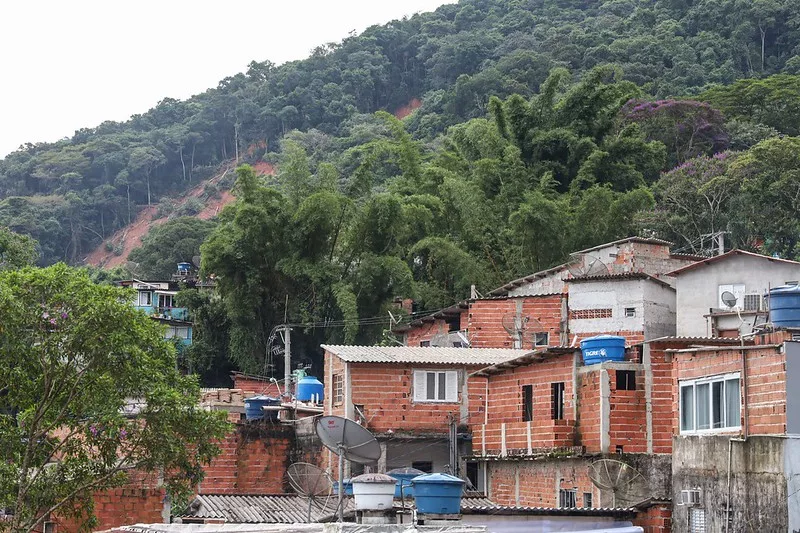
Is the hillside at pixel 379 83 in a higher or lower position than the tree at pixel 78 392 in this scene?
higher

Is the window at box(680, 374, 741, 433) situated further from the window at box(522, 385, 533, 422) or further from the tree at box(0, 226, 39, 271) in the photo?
the tree at box(0, 226, 39, 271)

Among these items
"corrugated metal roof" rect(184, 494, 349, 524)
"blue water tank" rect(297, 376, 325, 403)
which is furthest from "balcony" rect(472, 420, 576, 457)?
"blue water tank" rect(297, 376, 325, 403)

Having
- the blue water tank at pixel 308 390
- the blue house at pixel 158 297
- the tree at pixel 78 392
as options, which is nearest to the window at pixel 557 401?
the tree at pixel 78 392

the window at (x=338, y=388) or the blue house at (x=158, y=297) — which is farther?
the blue house at (x=158, y=297)

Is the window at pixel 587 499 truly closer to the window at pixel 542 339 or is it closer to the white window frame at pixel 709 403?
the white window frame at pixel 709 403

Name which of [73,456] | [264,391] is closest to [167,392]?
[73,456]

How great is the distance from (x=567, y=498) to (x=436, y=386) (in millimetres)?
5734

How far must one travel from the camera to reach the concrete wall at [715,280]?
85.5 ft

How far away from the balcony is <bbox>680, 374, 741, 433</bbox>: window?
15.1ft

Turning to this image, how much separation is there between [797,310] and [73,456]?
10008 millimetres

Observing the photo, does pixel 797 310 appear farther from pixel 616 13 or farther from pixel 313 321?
pixel 616 13

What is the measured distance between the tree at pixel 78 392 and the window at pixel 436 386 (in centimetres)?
913

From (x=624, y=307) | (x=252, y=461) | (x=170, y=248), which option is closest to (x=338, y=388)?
(x=252, y=461)

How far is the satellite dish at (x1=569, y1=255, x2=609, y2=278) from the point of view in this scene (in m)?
30.8
